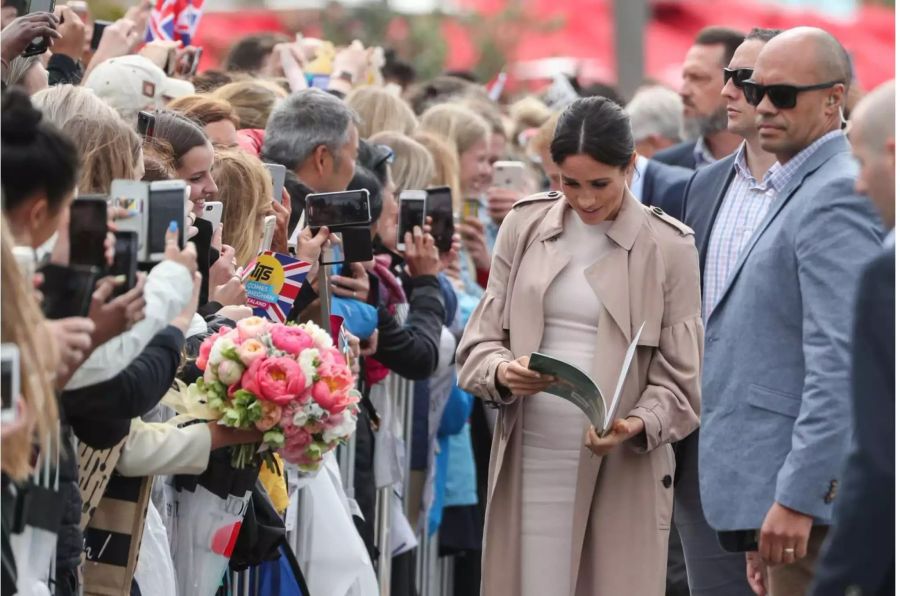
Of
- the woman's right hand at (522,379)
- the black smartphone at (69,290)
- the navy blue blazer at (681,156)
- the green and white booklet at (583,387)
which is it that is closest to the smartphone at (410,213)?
the woman's right hand at (522,379)

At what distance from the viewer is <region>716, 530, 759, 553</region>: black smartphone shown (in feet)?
15.2

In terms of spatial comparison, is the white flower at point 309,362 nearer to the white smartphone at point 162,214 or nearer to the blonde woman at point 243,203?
the white smartphone at point 162,214

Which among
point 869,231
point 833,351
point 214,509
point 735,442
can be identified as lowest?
point 214,509

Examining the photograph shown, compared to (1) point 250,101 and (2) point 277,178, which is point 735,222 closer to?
(2) point 277,178

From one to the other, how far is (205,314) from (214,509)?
2.13 ft

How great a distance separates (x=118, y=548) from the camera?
4.29 metres

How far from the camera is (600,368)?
5148 mm

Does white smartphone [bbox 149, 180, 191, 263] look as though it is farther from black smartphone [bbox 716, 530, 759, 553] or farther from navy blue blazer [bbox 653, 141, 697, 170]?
navy blue blazer [bbox 653, 141, 697, 170]

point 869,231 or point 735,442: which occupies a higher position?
point 869,231

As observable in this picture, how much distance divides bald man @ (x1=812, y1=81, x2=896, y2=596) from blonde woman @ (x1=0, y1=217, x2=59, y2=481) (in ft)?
5.31

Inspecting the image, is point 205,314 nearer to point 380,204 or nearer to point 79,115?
point 79,115

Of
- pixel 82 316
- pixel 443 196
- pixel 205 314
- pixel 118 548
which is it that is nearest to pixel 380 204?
pixel 443 196

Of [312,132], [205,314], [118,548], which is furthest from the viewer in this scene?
[312,132]

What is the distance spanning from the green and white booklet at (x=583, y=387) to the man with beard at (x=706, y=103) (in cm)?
343
